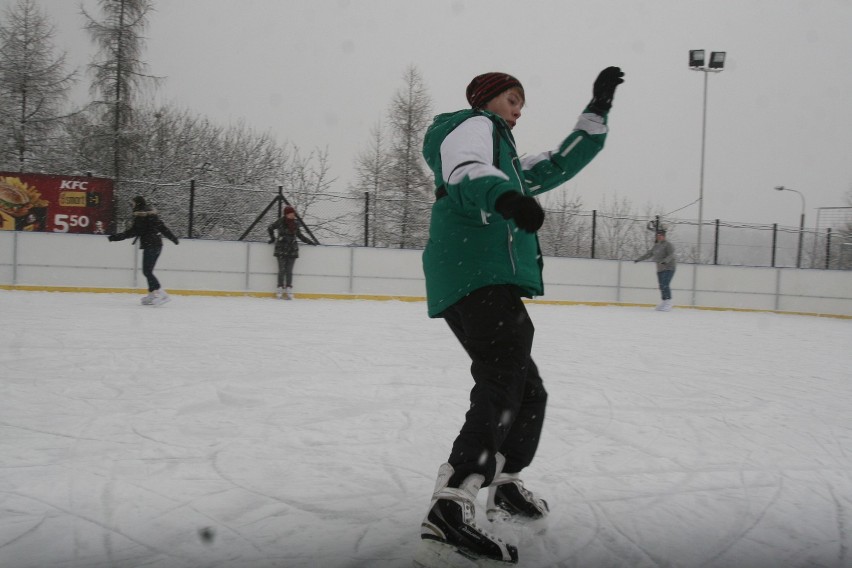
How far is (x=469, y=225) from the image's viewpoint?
1.74 m

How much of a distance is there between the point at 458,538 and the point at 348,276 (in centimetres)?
1072

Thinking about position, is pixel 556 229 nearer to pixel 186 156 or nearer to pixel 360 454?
pixel 360 454

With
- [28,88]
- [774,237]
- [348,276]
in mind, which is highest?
[28,88]

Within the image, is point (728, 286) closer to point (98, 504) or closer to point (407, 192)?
point (407, 192)

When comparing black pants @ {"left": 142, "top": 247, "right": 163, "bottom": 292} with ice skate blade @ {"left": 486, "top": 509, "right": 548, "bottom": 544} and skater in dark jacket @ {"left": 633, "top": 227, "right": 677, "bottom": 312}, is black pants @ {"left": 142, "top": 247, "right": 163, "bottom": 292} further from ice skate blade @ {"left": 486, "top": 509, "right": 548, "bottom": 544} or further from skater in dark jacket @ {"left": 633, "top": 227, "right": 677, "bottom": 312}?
skater in dark jacket @ {"left": 633, "top": 227, "right": 677, "bottom": 312}

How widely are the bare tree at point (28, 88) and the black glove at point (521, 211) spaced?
18015mm

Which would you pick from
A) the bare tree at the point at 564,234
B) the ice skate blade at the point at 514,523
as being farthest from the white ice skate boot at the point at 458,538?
the bare tree at the point at 564,234

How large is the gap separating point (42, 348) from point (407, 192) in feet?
61.0

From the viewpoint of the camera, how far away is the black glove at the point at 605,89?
1.98 m

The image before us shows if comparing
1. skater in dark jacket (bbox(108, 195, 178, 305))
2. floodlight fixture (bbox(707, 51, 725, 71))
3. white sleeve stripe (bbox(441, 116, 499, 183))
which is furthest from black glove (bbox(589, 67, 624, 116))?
floodlight fixture (bbox(707, 51, 725, 71))

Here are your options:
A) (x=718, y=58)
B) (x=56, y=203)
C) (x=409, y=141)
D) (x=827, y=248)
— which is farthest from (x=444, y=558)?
(x=409, y=141)

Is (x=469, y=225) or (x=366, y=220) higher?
(x=366, y=220)

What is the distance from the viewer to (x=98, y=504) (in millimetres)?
1920

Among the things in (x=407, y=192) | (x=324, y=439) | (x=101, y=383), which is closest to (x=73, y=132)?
(x=407, y=192)
